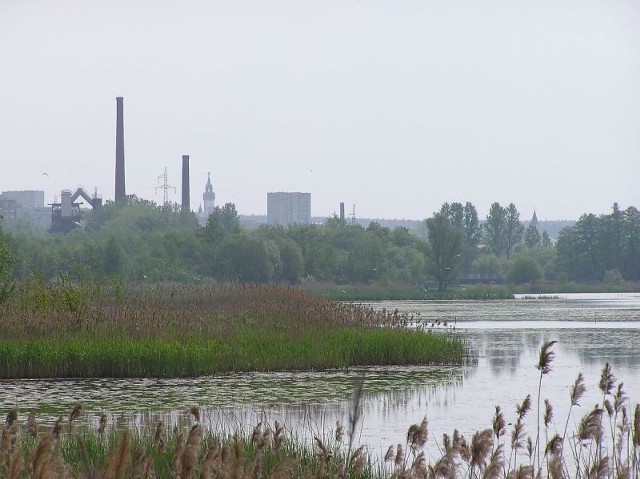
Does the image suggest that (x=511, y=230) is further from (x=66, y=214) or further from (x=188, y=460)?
(x=188, y=460)

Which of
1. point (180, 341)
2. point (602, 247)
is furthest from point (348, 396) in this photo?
point (602, 247)

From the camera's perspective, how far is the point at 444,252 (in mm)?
89312

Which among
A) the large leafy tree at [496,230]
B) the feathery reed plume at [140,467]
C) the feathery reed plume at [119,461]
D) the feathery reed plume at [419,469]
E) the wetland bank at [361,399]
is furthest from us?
the large leafy tree at [496,230]

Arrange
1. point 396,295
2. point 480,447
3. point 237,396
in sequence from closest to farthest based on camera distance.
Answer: point 480,447 → point 237,396 → point 396,295

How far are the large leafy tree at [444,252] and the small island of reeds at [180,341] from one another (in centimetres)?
6442

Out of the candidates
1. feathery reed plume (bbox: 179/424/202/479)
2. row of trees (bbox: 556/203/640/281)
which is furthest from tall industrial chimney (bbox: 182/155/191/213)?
feathery reed plume (bbox: 179/424/202/479)

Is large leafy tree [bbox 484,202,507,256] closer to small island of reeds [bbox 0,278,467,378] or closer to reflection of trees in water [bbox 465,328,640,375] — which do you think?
reflection of trees in water [bbox 465,328,640,375]

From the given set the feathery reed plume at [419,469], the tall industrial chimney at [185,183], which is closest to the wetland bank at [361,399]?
the feathery reed plume at [419,469]

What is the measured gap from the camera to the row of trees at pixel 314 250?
7088 centimetres

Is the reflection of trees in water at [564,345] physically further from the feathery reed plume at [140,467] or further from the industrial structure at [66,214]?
the industrial structure at [66,214]

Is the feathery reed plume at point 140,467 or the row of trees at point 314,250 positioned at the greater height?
the row of trees at point 314,250

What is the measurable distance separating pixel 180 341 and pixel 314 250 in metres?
62.3

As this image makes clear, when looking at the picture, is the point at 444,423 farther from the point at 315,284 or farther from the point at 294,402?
the point at 315,284

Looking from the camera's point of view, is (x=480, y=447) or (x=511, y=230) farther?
(x=511, y=230)
